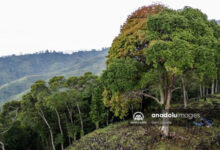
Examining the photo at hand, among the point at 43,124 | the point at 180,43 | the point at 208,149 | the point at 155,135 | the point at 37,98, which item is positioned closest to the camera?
the point at 180,43

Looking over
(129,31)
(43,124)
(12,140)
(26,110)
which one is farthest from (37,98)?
(129,31)

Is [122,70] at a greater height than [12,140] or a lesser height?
greater

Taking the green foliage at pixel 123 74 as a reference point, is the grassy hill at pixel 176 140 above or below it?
below

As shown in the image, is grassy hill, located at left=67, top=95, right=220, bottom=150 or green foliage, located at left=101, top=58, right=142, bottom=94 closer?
grassy hill, located at left=67, top=95, right=220, bottom=150

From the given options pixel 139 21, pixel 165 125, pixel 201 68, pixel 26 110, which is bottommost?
pixel 26 110

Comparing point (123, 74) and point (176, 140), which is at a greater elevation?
point (123, 74)

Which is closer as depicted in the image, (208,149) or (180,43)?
(180,43)

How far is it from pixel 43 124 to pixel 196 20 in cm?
2452

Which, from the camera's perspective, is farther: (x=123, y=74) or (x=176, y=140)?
(x=123, y=74)

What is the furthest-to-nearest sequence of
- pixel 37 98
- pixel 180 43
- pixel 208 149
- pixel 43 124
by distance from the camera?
pixel 43 124 < pixel 37 98 < pixel 208 149 < pixel 180 43

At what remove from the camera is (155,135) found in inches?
433

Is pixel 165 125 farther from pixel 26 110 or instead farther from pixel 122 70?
pixel 26 110

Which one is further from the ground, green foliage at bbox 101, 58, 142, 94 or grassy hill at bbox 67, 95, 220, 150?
green foliage at bbox 101, 58, 142, 94

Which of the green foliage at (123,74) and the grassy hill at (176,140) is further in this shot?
the green foliage at (123,74)
